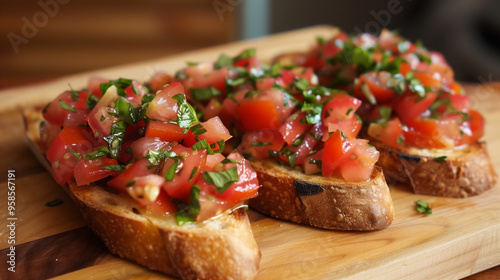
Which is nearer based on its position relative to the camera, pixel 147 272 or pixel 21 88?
pixel 147 272

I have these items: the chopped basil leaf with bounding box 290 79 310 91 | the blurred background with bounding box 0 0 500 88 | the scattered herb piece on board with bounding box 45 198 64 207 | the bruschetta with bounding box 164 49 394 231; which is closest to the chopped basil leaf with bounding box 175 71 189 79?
the bruschetta with bounding box 164 49 394 231

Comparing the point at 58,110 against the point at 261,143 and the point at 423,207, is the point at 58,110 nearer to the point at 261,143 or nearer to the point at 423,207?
the point at 261,143

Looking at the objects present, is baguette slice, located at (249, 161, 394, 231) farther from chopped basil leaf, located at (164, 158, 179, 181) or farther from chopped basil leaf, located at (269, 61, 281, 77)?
chopped basil leaf, located at (269, 61, 281, 77)

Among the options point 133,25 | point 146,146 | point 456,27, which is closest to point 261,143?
point 146,146

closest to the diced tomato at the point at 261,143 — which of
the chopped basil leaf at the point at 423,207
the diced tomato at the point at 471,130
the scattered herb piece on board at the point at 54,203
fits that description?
the chopped basil leaf at the point at 423,207

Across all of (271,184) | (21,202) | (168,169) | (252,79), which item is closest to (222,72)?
(252,79)

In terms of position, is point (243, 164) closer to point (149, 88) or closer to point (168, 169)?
point (168, 169)

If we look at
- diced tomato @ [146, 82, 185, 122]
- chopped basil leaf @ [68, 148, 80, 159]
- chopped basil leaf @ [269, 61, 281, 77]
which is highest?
diced tomato @ [146, 82, 185, 122]
